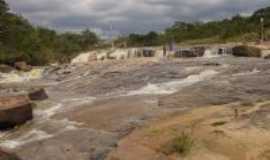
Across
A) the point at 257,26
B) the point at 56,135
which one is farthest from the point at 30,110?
the point at 257,26

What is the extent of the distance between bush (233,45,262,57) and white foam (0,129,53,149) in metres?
25.1

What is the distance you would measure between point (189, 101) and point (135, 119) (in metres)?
2.24

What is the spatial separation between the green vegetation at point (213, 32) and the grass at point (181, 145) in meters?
48.6

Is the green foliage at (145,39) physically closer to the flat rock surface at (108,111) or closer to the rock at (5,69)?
the rock at (5,69)

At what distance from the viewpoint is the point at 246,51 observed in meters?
36.4

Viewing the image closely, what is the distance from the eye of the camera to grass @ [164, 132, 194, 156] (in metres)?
7.99

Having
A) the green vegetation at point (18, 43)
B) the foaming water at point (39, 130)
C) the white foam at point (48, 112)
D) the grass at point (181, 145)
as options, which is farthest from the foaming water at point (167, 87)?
the green vegetation at point (18, 43)

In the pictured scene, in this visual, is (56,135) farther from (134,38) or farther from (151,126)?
(134,38)

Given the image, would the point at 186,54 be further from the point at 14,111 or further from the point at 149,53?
the point at 14,111

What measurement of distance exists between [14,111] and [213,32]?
2545 inches

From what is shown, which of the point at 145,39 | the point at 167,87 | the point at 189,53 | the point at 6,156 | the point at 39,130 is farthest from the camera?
the point at 145,39

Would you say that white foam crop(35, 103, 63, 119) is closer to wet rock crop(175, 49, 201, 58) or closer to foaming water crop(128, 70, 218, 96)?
foaming water crop(128, 70, 218, 96)

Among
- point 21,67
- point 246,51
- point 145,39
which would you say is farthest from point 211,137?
point 145,39

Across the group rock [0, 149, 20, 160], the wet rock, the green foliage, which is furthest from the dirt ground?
the green foliage
